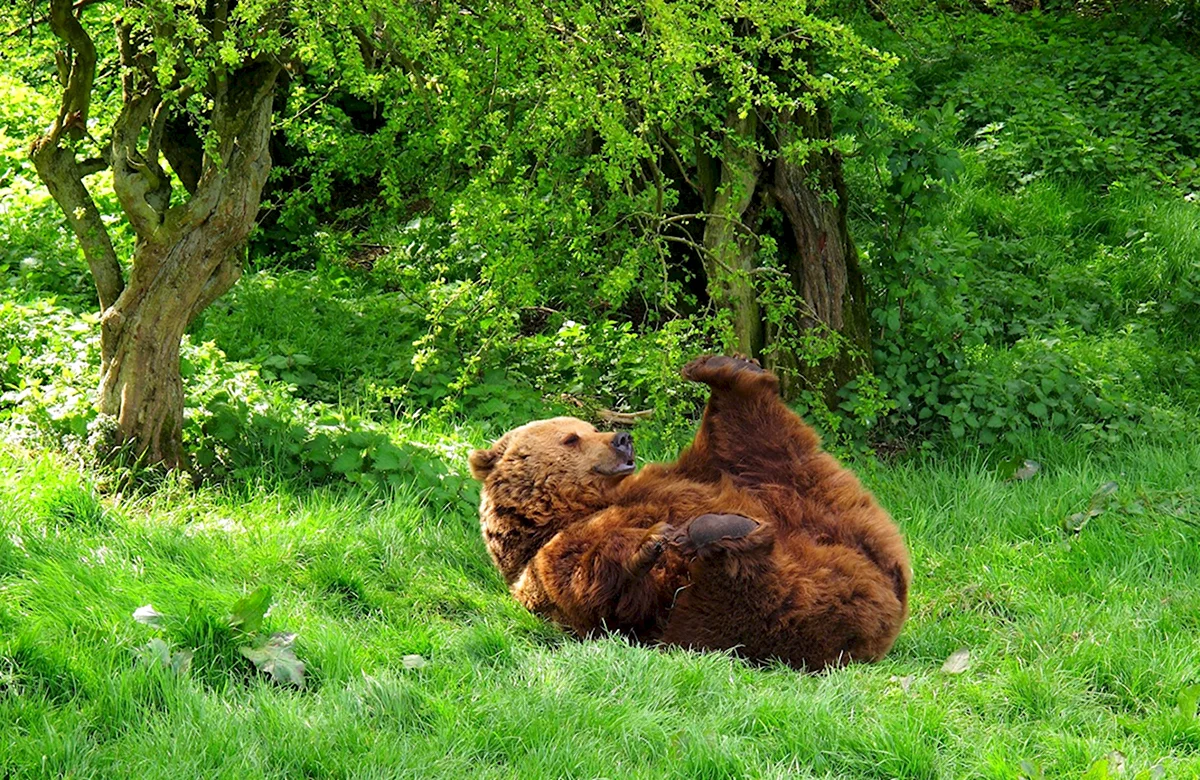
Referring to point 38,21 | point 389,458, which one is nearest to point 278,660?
point 389,458

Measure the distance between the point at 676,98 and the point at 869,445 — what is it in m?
3.09

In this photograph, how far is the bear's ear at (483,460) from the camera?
18.2ft

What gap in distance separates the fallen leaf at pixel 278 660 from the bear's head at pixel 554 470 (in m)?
1.22

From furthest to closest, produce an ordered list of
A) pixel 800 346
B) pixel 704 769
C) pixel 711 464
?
pixel 800 346, pixel 711 464, pixel 704 769

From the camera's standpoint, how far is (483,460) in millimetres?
5547

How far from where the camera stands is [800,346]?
7.75 meters

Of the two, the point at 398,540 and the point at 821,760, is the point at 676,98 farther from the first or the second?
the point at 821,760

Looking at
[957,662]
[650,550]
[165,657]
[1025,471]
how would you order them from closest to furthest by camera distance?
[165,657] < [650,550] < [957,662] < [1025,471]

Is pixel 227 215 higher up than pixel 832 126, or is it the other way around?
pixel 832 126

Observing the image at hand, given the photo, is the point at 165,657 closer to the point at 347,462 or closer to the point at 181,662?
the point at 181,662

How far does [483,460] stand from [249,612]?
1.35 metres

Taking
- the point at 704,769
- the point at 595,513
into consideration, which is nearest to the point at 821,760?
the point at 704,769

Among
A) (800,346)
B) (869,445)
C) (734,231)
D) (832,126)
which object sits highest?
(832,126)

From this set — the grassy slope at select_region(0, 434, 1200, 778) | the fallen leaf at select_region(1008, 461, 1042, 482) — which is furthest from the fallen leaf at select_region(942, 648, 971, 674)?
the fallen leaf at select_region(1008, 461, 1042, 482)
